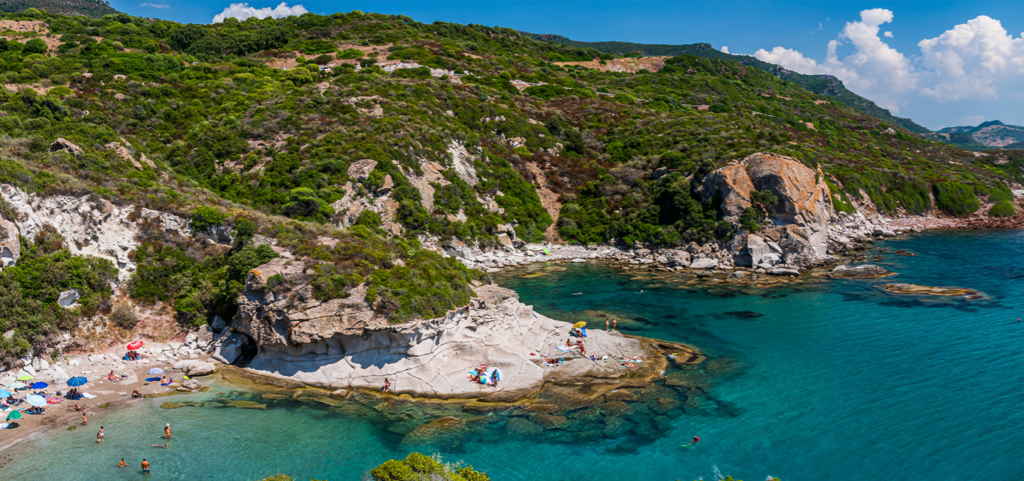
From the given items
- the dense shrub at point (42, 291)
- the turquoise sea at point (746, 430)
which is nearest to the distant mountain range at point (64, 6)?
the dense shrub at point (42, 291)

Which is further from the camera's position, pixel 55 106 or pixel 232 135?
pixel 232 135

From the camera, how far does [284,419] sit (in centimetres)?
2472

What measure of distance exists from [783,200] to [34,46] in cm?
11252

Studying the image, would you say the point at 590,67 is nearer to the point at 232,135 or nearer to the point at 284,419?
the point at 232,135

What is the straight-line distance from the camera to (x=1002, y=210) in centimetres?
8906

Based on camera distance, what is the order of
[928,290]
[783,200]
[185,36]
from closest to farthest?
[928,290], [783,200], [185,36]

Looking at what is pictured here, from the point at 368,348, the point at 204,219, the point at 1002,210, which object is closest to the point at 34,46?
the point at 204,219

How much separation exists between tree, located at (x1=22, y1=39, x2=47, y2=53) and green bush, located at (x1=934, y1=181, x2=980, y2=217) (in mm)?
162549

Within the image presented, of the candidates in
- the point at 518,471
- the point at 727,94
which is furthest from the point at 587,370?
the point at 727,94

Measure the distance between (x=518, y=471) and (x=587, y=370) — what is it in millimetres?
10833

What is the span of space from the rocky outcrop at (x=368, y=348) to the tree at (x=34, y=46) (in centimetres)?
7529

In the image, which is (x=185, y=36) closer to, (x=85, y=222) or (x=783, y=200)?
(x=85, y=222)

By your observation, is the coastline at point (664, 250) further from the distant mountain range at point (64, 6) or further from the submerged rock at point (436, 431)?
the distant mountain range at point (64, 6)

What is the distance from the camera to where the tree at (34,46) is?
7069 centimetres
